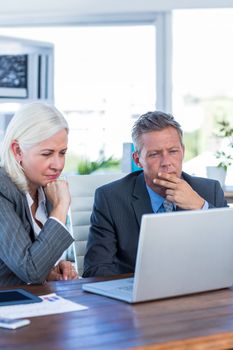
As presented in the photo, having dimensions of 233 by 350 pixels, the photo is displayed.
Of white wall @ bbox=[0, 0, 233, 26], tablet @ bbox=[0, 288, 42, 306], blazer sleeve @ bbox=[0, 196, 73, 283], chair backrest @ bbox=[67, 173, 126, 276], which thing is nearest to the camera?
tablet @ bbox=[0, 288, 42, 306]

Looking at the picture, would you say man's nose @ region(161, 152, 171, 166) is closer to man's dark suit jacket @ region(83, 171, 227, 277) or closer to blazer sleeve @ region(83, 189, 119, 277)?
man's dark suit jacket @ region(83, 171, 227, 277)

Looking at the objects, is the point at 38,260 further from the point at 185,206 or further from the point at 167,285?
the point at 185,206

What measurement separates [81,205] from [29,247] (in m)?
0.84

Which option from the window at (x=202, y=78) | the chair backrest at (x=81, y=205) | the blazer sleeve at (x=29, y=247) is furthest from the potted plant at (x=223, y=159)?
the blazer sleeve at (x=29, y=247)

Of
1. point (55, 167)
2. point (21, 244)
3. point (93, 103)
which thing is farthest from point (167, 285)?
point (93, 103)

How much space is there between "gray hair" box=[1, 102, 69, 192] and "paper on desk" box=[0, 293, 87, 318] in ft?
1.89

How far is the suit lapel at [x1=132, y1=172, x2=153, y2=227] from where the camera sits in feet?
8.59

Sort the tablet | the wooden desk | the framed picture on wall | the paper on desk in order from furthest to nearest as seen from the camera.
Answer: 1. the framed picture on wall
2. the tablet
3. the paper on desk
4. the wooden desk

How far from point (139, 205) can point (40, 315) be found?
37.2 inches

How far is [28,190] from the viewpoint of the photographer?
243 centimetres

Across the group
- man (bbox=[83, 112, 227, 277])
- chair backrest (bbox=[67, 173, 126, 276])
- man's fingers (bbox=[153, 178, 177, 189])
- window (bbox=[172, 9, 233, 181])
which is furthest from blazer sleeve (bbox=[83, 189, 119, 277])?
window (bbox=[172, 9, 233, 181])

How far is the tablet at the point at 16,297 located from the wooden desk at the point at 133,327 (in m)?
0.12

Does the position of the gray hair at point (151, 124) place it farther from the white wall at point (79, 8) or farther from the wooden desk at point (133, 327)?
the white wall at point (79, 8)

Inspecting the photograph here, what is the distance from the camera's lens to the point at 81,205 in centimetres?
301
